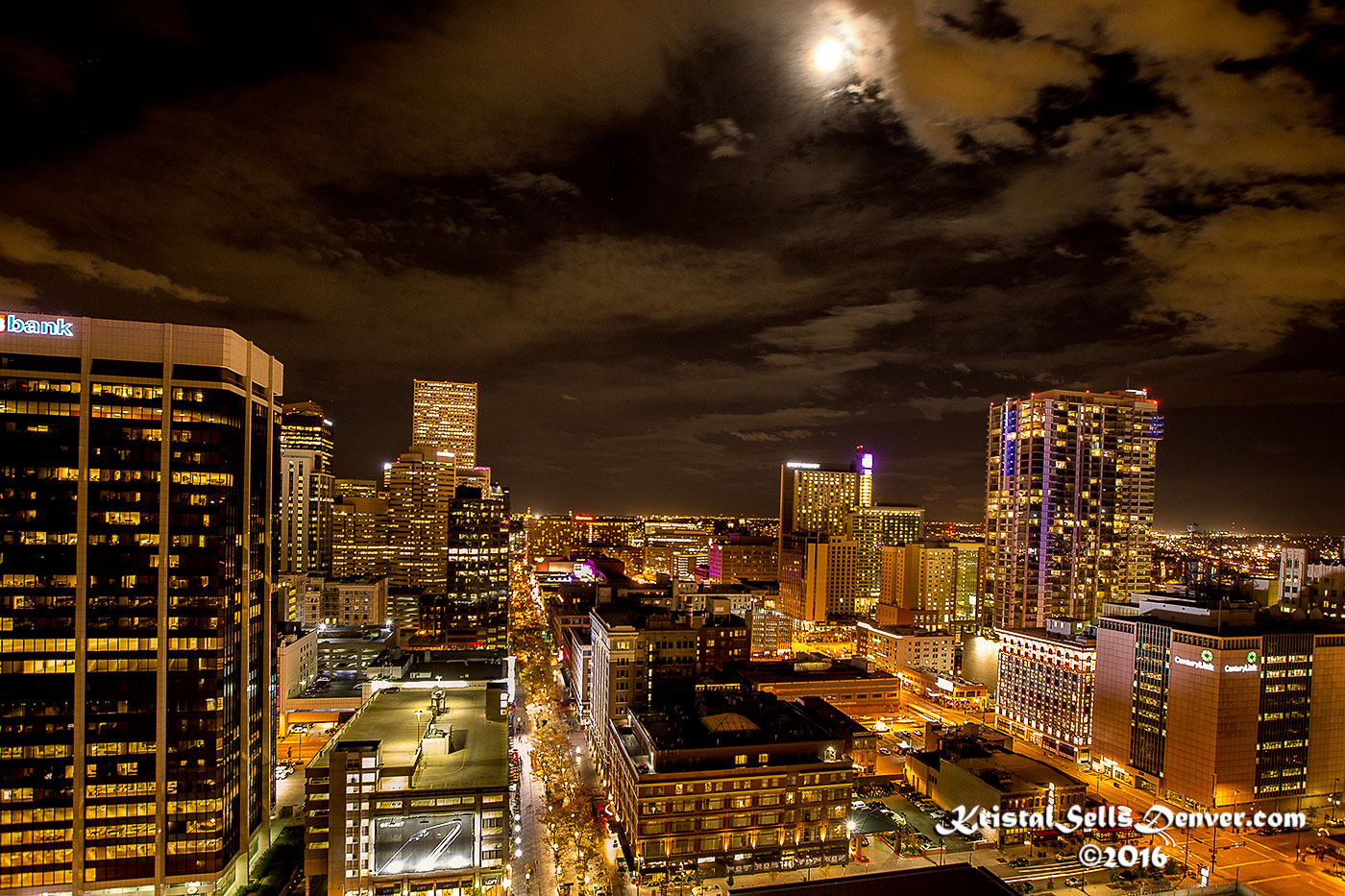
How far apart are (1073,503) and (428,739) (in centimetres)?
11323

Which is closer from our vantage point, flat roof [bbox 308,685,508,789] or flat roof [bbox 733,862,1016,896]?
flat roof [bbox 733,862,1016,896]

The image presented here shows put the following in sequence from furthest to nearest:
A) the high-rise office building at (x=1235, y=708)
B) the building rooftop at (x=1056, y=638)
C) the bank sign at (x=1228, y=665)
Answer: the building rooftop at (x=1056, y=638) → the high-rise office building at (x=1235, y=708) → the bank sign at (x=1228, y=665)

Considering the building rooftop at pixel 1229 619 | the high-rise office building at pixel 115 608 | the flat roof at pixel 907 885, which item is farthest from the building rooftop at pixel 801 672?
the high-rise office building at pixel 115 608

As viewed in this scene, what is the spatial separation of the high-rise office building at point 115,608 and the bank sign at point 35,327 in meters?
0.12

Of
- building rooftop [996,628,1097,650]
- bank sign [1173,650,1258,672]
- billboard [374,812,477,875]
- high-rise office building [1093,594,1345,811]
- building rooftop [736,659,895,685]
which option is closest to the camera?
billboard [374,812,477,875]

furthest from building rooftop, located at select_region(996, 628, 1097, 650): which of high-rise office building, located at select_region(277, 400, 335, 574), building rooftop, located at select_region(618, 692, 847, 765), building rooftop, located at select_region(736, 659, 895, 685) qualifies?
high-rise office building, located at select_region(277, 400, 335, 574)

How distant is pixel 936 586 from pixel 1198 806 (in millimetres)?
110931

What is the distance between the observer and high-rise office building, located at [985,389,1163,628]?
127 meters

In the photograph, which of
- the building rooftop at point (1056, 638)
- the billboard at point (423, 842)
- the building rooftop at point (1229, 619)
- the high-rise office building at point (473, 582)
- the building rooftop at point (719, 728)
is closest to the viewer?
the billboard at point (423, 842)

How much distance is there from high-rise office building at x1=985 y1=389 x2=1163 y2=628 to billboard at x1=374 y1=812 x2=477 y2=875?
10634 centimetres

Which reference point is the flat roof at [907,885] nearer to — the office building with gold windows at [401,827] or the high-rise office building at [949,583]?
the office building with gold windows at [401,827]

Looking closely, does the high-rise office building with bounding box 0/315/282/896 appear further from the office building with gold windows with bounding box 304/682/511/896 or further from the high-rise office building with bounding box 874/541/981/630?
the high-rise office building with bounding box 874/541/981/630

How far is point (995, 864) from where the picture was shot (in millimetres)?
62312

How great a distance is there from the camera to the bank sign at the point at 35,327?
169ft
